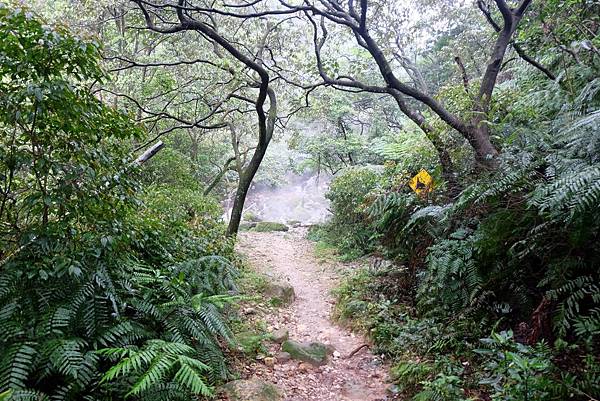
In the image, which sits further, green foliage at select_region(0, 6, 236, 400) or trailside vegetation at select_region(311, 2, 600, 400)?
trailside vegetation at select_region(311, 2, 600, 400)

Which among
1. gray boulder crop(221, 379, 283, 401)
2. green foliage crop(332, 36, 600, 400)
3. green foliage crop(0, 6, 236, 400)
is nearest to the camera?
green foliage crop(0, 6, 236, 400)

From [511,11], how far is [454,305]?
4.59 m

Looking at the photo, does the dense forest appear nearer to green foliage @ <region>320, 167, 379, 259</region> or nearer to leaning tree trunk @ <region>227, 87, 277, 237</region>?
leaning tree trunk @ <region>227, 87, 277, 237</region>

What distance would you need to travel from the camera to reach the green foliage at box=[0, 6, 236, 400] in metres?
2.48

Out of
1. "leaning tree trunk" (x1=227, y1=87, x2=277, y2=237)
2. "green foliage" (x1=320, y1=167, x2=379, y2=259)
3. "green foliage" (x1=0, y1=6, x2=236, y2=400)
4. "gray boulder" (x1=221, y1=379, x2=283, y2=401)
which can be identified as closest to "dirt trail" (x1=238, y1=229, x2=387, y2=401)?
"gray boulder" (x1=221, y1=379, x2=283, y2=401)

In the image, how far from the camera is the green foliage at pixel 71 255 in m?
2.48

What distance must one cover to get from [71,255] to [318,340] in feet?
11.4

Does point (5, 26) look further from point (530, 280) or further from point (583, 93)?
point (583, 93)

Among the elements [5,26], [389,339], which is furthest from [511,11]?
[5,26]

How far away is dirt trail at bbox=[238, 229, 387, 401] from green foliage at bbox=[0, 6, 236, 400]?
0.93 m

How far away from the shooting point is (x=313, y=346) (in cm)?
456

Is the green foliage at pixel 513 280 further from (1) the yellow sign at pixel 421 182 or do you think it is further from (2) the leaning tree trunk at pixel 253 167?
(2) the leaning tree trunk at pixel 253 167

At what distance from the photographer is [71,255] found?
9.05ft

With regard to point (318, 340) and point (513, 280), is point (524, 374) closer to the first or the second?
point (513, 280)
